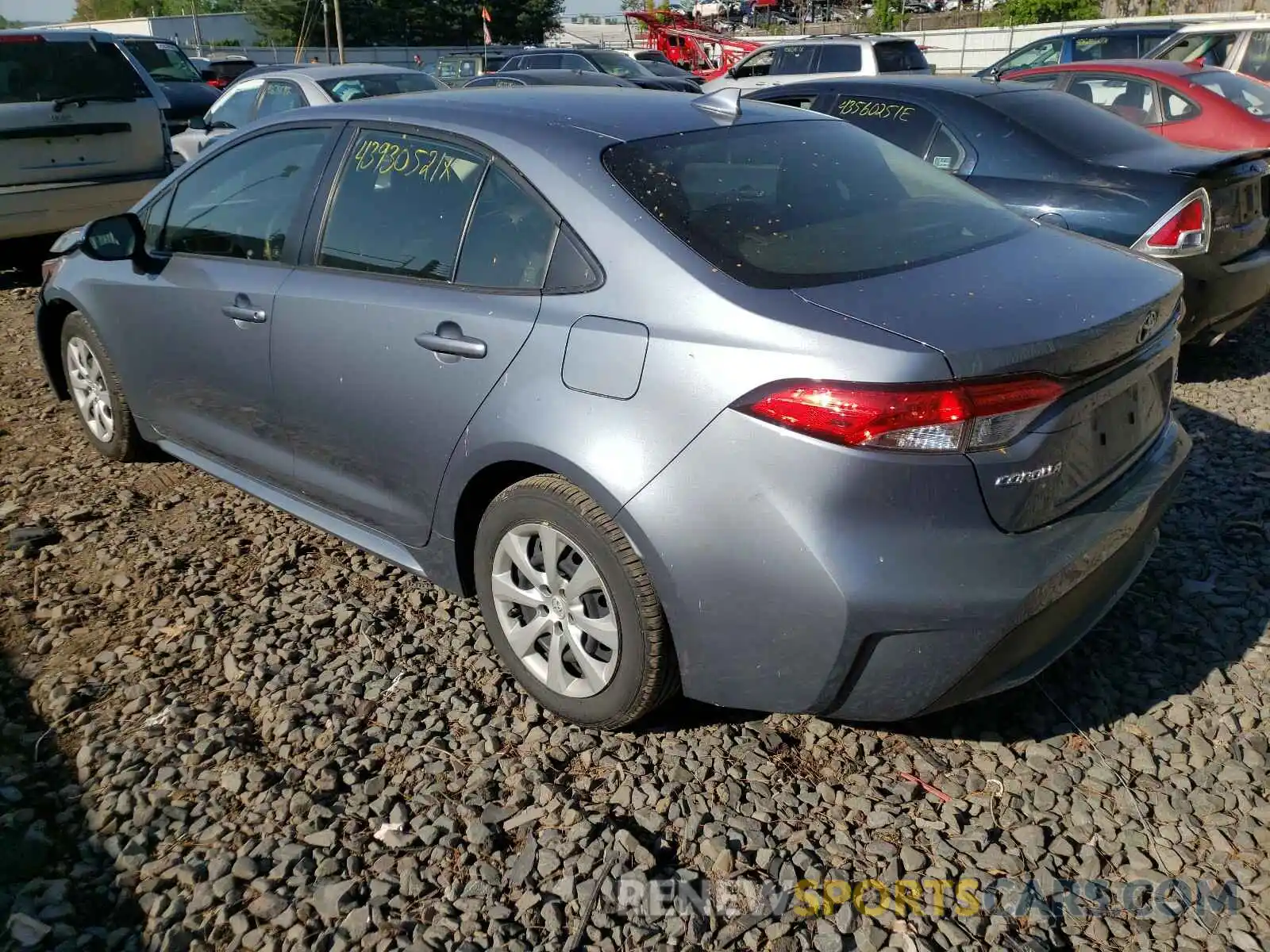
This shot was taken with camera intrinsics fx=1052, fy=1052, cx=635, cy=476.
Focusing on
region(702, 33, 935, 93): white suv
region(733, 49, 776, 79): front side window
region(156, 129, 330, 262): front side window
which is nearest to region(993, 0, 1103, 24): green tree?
region(733, 49, 776, 79): front side window

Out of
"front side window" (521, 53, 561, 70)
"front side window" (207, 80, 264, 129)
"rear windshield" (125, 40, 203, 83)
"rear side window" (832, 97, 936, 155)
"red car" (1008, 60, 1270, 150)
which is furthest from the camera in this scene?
"front side window" (521, 53, 561, 70)

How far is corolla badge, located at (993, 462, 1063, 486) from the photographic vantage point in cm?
233

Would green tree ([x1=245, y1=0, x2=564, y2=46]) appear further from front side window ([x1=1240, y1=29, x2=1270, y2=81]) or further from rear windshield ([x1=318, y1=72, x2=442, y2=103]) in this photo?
front side window ([x1=1240, y1=29, x2=1270, y2=81])

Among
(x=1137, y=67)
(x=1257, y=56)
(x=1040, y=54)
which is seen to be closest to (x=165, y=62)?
(x=1040, y=54)

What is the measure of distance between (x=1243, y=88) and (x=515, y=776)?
31.5ft

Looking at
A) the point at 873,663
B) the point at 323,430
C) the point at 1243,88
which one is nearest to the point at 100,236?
the point at 323,430

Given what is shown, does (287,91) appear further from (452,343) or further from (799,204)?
(799,204)

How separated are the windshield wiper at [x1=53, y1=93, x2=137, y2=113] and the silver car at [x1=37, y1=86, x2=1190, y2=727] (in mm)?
5296

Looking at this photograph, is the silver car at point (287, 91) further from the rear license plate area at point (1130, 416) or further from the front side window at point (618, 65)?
the front side window at point (618, 65)

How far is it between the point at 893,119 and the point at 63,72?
6.37 m

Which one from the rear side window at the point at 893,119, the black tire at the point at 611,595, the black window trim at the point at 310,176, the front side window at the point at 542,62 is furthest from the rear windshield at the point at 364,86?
the front side window at the point at 542,62

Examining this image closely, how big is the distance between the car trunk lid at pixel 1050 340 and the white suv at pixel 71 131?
7.40 metres

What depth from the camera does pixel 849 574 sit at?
2311 millimetres

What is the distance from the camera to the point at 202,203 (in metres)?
4.10
